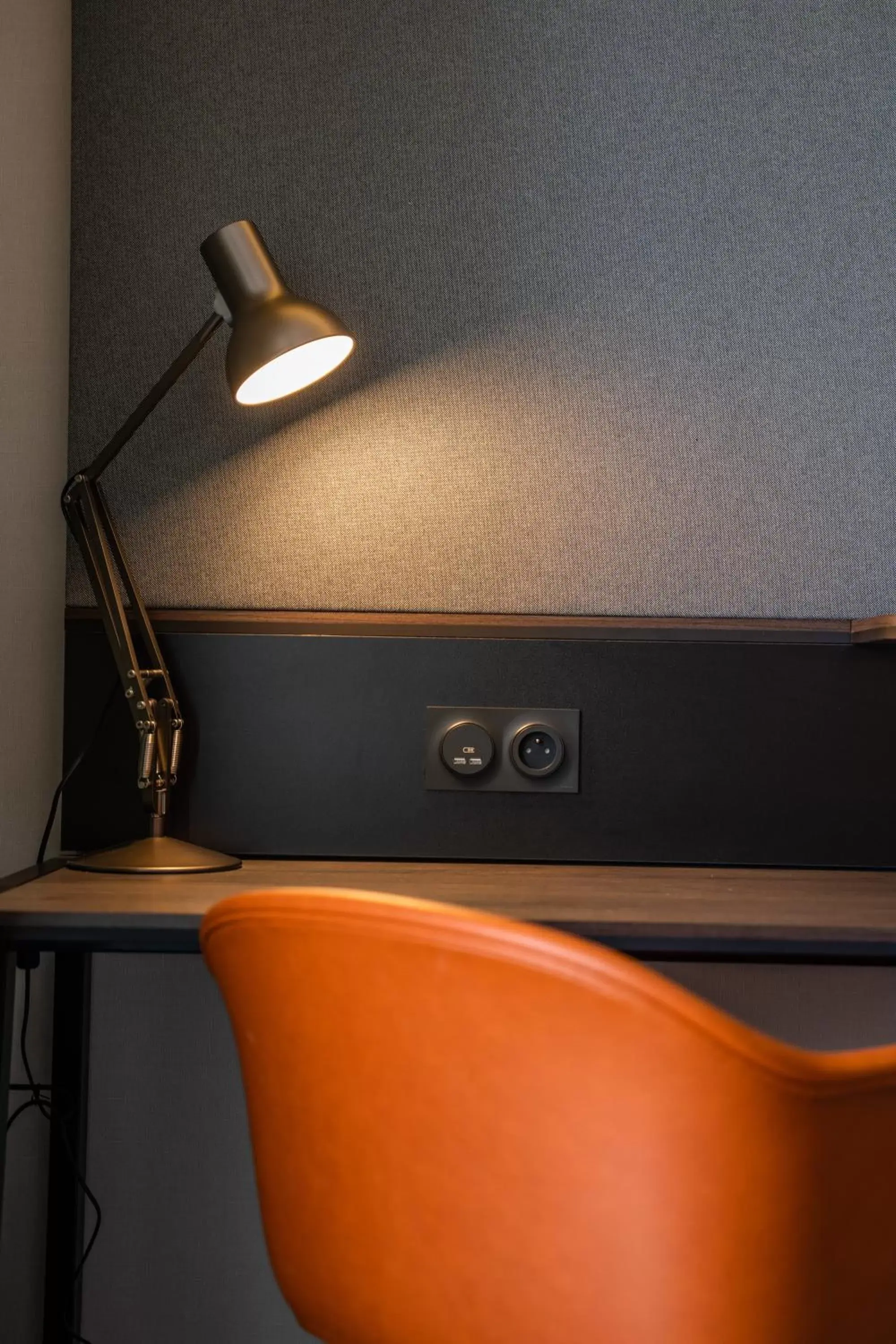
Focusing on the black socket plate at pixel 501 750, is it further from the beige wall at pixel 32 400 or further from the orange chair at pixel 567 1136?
the orange chair at pixel 567 1136

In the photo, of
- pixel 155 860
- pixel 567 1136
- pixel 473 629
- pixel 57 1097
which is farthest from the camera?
pixel 473 629

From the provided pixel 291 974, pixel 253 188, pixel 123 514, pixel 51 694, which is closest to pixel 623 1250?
pixel 291 974

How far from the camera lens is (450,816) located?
139 cm

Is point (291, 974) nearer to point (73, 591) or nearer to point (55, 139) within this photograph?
point (73, 591)

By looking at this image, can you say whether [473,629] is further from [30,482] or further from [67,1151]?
[67,1151]

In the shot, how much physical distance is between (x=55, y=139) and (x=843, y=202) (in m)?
1.07

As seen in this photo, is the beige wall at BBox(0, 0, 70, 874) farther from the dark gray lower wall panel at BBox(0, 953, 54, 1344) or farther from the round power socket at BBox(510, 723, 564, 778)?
the round power socket at BBox(510, 723, 564, 778)

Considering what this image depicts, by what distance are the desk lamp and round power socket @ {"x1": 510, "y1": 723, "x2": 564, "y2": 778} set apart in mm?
383

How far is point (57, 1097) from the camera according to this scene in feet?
4.25

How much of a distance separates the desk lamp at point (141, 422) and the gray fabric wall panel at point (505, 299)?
0.14 meters

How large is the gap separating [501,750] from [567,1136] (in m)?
0.78

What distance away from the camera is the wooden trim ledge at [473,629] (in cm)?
141

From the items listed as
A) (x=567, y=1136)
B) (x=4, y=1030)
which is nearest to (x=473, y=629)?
(x=4, y=1030)

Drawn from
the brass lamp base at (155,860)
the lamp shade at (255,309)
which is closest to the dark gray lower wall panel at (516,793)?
the brass lamp base at (155,860)
